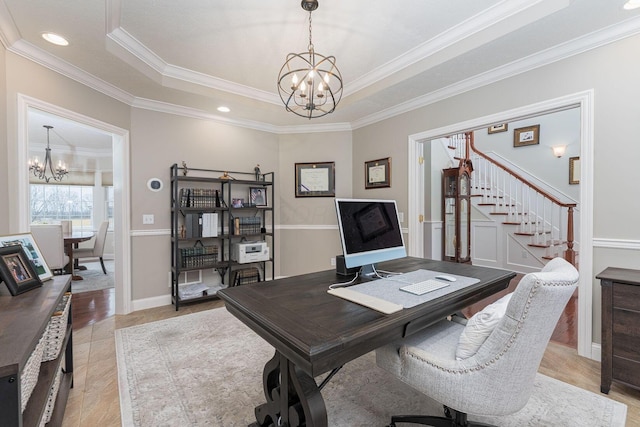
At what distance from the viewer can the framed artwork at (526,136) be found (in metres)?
5.44

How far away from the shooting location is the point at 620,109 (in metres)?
2.06

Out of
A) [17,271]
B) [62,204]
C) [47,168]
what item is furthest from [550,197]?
[62,204]

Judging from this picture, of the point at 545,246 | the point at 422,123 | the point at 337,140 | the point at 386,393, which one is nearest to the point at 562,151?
the point at 545,246

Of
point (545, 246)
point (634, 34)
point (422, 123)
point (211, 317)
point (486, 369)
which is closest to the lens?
point (486, 369)

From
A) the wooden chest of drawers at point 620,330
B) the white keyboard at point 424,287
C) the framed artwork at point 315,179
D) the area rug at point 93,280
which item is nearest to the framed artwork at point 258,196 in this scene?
the framed artwork at point 315,179

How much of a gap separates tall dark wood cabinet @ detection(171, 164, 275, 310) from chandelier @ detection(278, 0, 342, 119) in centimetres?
130

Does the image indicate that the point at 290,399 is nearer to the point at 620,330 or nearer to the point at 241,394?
the point at 241,394

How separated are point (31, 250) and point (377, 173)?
3400 mm

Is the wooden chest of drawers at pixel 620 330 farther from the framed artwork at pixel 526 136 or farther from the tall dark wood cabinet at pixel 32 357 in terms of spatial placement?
the framed artwork at pixel 526 136

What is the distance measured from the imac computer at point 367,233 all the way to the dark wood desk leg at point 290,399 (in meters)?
0.58

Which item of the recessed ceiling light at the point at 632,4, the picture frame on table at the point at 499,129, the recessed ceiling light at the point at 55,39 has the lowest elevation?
the recessed ceiling light at the point at 632,4

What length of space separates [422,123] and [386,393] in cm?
275

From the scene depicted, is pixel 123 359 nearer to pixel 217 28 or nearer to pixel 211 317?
pixel 211 317

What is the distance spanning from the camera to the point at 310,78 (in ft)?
6.61
